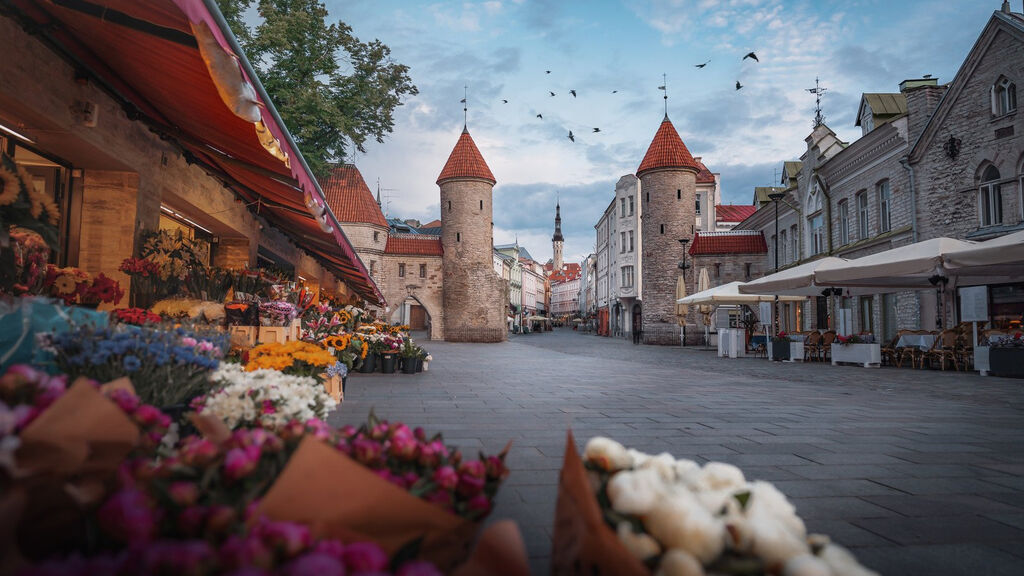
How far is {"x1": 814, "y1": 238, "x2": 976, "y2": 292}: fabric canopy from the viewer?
1054 centimetres

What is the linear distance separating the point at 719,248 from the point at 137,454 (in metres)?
32.3

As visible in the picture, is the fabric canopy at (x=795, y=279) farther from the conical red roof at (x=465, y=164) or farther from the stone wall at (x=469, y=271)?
the conical red roof at (x=465, y=164)

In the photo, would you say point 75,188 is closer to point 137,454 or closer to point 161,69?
point 161,69

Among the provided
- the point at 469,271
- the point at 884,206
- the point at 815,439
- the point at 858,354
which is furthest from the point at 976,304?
the point at 469,271

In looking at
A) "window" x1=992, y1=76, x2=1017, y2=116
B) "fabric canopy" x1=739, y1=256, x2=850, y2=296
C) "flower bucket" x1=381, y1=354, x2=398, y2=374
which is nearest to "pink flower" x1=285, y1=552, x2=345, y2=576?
"flower bucket" x1=381, y1=354, x2=398, y2=374

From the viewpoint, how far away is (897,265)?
1113 centimetres

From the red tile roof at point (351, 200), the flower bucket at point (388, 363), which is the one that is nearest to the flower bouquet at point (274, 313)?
the flower bucket at point (388, 363)

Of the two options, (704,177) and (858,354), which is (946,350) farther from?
(704,177)

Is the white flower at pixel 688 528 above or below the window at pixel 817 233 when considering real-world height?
below

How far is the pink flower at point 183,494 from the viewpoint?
40.6 inches

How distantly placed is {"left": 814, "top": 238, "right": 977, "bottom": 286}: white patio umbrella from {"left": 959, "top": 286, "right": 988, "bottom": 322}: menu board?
105 cm

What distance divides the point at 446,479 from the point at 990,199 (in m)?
17.8

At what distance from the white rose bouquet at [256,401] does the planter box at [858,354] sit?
50.6 ft

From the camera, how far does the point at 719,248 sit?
102 feet
